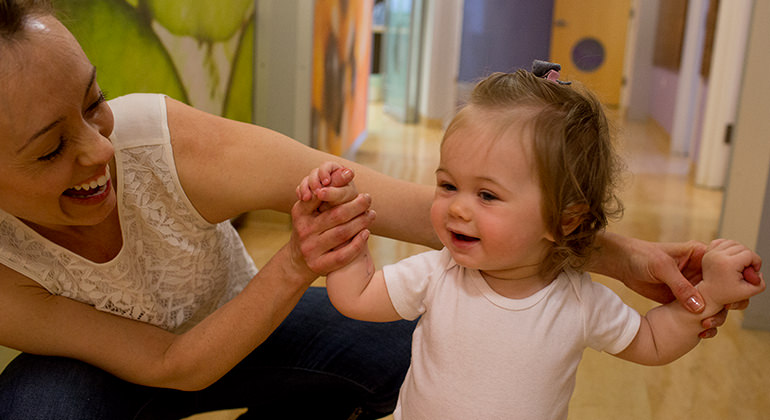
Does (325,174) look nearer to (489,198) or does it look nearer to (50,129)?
(489,198)

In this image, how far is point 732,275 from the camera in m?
0.82

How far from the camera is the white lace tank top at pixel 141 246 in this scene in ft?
3.10

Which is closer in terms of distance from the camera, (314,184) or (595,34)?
(314,184)

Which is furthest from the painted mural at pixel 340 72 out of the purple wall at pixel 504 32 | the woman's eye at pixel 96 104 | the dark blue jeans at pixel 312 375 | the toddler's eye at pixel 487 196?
the purple wall at pixel 504 32

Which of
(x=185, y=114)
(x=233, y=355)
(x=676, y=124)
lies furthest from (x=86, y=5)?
(x=676, y=124)

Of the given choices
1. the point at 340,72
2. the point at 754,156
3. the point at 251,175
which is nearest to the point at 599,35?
the point at 340,72

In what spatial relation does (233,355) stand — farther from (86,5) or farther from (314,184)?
(86,5)

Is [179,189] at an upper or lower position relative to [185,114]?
lower

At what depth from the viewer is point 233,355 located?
3.20 feet

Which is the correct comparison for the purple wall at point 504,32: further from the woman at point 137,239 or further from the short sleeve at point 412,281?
the short sleeve at point 412,281

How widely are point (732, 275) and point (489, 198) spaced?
310mm

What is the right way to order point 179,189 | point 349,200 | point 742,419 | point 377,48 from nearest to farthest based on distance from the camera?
1. point 349,200
2. point 179,189
3. point 742,419
4. point 377,48

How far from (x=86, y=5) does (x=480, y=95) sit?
110 cm

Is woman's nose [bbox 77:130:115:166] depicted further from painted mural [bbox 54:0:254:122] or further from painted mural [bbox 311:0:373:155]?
painted mural [bbox 311:0:373:155]
